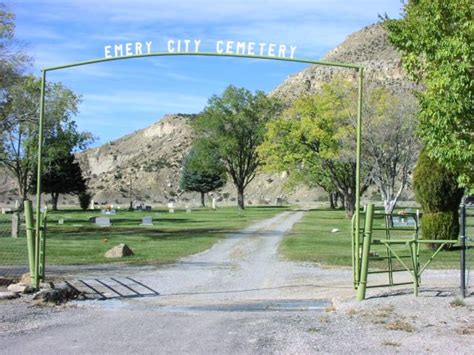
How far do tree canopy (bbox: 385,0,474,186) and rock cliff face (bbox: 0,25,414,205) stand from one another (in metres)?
80.8

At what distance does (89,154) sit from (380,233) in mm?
140002

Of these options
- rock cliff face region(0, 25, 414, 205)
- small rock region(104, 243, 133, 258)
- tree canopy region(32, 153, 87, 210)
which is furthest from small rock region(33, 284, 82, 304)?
rock cliff face region(0, 25, 414, 205)

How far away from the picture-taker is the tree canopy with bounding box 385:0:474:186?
9.47 metres

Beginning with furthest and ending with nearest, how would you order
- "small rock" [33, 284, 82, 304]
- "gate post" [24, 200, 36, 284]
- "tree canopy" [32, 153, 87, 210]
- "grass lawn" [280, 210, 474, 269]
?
"tree canopy" [32, 153, 87, 210] → "grass lawn" [280, 210, 474, 269] → "gate post" [24, 200, 36, 284] → "small rock" [33, 284, 82, 304]

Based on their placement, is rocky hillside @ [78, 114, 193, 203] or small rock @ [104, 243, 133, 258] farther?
rocky hillside @ [78, 114, 193, 203]

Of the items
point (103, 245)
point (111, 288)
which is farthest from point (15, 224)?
point (111, 288)

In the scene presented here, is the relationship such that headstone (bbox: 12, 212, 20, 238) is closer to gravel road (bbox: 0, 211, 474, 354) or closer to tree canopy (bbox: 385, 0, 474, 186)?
gravel road (bbox: 0, 211, 474, 354)

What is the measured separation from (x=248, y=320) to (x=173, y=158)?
429 ft

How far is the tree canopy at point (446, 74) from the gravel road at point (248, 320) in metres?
2.29

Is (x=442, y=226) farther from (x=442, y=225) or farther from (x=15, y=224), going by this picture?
(x=15, y=224)

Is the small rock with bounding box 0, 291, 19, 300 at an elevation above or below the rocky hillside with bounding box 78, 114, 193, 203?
below

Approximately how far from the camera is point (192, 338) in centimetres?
803

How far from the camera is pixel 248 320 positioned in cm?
925

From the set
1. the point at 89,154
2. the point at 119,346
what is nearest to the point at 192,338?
the point at 119,346
